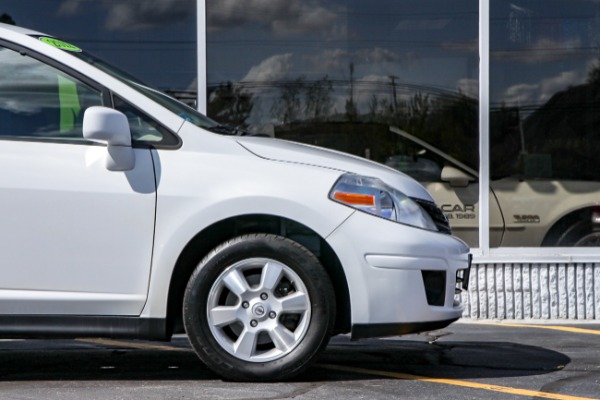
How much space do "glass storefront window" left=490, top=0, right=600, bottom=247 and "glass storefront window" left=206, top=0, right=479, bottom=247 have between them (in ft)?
0.70

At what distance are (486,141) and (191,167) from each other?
3.98 metres

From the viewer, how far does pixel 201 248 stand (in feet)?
19.7

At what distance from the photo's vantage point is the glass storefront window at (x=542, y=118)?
9.39 m

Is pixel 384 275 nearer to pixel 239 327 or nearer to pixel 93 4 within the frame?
pixel 239 327

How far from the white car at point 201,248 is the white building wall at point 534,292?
132 inches

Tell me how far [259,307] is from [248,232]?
1.22ft

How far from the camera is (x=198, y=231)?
5906mm

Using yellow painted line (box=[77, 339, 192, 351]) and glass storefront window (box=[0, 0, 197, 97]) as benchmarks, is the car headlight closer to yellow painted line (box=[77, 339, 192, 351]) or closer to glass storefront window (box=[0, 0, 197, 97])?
yellow painted line (box=[77, 339, 192, 351])

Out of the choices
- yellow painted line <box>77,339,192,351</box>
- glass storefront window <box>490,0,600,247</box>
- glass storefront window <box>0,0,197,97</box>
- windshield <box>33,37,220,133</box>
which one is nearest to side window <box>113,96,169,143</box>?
windshield <box>33,37,220,133</box>

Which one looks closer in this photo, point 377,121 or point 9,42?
point 9,42

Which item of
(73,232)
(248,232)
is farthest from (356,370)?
(73,232)

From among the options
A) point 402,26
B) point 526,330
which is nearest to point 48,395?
point 526,330

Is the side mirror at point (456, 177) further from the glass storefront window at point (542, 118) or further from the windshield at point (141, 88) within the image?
the windshield at point (141, 88)

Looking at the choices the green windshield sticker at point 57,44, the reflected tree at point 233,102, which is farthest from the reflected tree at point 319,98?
the green windshield sticker at point 57,44
